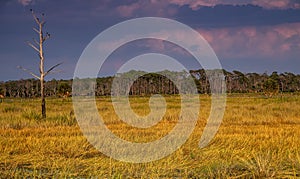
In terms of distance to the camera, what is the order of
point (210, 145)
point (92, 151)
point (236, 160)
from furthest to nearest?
1. point (210, 145)
2. point (92, 151)
3. point (236, 160)

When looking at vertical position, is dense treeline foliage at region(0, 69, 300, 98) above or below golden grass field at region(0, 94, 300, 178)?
above

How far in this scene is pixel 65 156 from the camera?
8.73 meters

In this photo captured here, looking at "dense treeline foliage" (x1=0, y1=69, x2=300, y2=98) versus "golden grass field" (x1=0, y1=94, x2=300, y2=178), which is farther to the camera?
"dense treeline foliage" (x1=0, y1=69, x2=300, y2=98)

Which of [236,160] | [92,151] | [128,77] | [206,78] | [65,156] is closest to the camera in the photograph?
[236,160]

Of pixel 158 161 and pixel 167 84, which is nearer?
pixel 158 161

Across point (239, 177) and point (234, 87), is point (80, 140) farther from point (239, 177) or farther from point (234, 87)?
point (234, 87)

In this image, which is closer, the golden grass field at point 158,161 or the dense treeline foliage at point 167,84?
the golden grass field at point 158,161

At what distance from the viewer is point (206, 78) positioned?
110 meters

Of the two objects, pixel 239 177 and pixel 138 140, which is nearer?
pixel 239 177

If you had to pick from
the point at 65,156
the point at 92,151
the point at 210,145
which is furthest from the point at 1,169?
the point at 210,145

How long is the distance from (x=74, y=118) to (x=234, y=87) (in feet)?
326

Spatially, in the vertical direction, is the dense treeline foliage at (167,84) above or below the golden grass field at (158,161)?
above

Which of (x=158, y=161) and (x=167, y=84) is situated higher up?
(x=167, y=84)

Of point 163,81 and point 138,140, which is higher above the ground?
point 163,81
